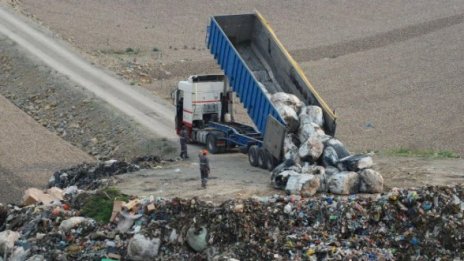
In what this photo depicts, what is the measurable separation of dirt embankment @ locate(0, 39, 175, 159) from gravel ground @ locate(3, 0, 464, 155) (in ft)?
11.3

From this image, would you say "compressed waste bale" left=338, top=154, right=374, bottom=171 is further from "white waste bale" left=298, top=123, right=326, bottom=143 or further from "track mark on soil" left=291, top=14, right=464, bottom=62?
"track mark on soil" left=291, top=14, right=464, bottom=62

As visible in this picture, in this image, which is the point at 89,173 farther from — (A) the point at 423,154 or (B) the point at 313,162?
(A) the point at 423,154

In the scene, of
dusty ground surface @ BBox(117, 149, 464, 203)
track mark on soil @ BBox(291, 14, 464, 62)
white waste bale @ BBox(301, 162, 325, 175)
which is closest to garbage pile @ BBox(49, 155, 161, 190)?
dusty ground surface @ BBox(117, 149, 464, 203)

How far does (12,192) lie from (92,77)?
524 inches

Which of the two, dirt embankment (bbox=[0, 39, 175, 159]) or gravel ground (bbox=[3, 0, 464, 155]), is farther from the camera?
gravel ground (bbox=[3, 0, 464, 155])

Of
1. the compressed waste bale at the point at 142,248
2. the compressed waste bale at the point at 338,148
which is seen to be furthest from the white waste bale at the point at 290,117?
the compressed waste bale at the point at 142,248

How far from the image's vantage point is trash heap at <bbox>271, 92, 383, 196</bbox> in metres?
20.7

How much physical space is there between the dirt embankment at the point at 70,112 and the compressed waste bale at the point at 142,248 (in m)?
10.9

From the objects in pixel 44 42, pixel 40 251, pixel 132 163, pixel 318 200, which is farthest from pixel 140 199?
pixel 44 42

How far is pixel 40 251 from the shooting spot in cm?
1923

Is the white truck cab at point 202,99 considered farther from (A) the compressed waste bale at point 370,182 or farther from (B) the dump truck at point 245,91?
(A) the compressed waste bale at point 370,182

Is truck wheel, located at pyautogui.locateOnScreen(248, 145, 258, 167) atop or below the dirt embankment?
below

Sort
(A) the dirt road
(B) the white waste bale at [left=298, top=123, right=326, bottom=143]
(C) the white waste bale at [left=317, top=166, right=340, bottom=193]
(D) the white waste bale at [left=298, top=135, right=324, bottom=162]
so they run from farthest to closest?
(A) the dirt road < (B) the white waste bale at [left=298, top=123, right=326, bottom=143] < (D) the white waste bale at [left=298, top=135, right=324, bottom=162] < (C) the white waste bale at [left=317, top=166, right=340, bottom=193]

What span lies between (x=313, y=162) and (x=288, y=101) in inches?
112
